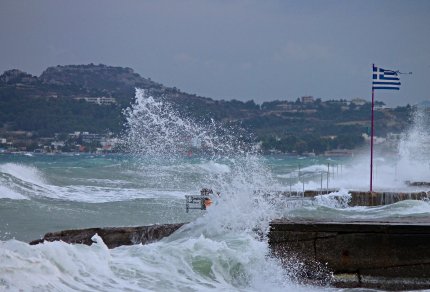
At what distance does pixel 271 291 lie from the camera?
994 cm

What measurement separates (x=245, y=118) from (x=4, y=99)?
103ft

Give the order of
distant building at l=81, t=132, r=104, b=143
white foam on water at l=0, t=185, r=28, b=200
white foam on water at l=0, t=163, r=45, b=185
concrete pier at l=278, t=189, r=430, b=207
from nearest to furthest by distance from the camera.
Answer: concrete pier at l=278, t=189, r=430, b=207 → white foam on water at l=0, t=185, r=28, b=200 → white foam on water at l=0, t=163, r=45, b=185 → distant building at l=81, t=132, r=104, b=143

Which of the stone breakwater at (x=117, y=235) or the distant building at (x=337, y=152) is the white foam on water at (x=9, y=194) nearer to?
the stone breakwater at (x=117, y=235)

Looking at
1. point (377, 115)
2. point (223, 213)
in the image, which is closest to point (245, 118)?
point (377, 115)

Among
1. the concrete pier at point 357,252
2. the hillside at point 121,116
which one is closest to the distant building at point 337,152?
the hillside at point 121,116

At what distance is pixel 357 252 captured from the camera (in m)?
10.5

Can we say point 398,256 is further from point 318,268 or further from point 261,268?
point 261,268

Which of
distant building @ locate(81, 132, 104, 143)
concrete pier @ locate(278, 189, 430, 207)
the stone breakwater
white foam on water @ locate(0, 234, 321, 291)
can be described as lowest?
white foam on water @ locate(0, 234, 321, 291)

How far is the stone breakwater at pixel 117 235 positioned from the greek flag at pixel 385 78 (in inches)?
545

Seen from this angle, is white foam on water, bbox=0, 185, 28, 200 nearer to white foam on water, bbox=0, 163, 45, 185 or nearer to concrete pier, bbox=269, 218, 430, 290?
white foam on water, bbox=0, 163, 45, 185

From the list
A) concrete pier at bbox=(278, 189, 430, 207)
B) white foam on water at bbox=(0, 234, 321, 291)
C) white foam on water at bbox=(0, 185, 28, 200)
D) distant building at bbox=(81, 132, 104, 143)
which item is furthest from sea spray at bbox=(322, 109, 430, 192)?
distant building at bbox=(81, 132, 104, 143)

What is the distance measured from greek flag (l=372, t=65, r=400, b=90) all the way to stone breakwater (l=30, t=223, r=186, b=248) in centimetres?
1384

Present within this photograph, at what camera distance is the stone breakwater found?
35.8 feet

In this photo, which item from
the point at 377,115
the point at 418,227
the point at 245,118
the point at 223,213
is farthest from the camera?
the point at 377,115
